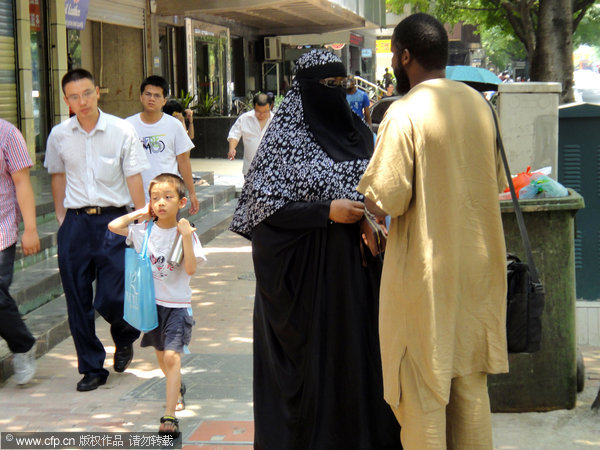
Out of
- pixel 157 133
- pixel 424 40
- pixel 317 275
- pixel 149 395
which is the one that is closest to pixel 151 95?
pixel 157 133

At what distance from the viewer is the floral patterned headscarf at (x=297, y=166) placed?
3893 mm

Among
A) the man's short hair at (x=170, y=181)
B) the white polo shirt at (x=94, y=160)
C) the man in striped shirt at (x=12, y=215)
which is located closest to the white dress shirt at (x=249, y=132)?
the white polo shirt at (x=94, y=160)

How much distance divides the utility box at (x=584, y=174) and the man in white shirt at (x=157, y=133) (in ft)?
9.47

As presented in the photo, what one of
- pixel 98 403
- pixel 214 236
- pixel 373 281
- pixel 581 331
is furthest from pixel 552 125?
pixel 214 236

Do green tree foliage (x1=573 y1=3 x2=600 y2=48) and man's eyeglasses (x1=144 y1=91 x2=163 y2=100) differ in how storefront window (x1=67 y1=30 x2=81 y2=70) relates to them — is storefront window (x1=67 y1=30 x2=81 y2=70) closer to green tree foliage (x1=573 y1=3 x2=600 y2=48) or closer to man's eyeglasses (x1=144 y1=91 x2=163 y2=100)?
man's eyeglasses (x1=144 y1=91 x2=163 y2=100)

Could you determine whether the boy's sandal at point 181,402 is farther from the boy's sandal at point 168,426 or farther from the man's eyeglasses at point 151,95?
the man's eyeglasses at point 151,95

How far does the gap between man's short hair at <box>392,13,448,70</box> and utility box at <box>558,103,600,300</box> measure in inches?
117

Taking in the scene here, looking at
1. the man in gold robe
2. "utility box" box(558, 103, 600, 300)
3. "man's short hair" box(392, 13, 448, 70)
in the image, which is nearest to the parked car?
"utility box" box(558, 103, 600, 300)

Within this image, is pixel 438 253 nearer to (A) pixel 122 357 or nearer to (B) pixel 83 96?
(B) pixel 83 96

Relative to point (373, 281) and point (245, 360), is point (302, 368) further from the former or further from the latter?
point (245, 360)

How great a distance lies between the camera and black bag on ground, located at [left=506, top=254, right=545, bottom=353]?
3.47m

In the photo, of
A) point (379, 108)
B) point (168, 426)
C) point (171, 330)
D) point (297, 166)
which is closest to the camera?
point (297, 166)

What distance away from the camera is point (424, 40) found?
3.32 m

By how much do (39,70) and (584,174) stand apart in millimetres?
10196
